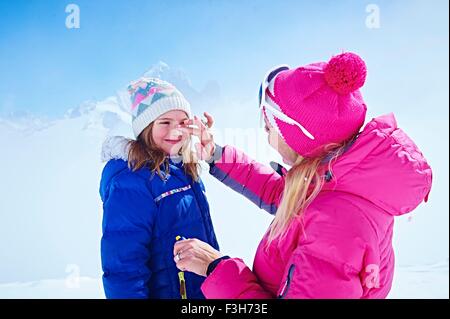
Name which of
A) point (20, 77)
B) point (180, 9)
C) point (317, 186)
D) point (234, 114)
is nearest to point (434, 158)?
point (234, 114)

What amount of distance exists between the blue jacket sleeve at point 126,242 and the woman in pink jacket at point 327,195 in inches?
8.3

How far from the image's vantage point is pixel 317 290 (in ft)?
3.01

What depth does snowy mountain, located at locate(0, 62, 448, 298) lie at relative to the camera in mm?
2420

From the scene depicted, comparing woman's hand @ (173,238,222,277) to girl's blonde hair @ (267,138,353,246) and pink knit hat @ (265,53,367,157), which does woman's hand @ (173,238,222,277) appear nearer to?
girl's blonde hair @ (267,138,353,246)

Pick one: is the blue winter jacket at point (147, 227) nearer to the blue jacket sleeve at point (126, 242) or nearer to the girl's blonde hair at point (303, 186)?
the blue jacket sleeve at point (126, 242)

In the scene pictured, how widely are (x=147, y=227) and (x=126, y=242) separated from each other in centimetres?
8

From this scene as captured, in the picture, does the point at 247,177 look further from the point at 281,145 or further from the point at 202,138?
the point at 281,145

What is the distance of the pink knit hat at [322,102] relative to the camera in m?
Result: 1.03

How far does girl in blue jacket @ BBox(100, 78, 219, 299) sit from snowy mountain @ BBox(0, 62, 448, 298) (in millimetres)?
710

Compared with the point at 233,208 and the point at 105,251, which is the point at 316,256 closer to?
the point at 105,251

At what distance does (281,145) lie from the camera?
117 cm

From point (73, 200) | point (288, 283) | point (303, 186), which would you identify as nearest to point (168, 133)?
point (303, 186)

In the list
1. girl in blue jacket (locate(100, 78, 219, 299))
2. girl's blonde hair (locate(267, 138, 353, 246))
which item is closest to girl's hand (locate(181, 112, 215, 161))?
girl in blue jacket (locate(100, 78, 219, 299))
